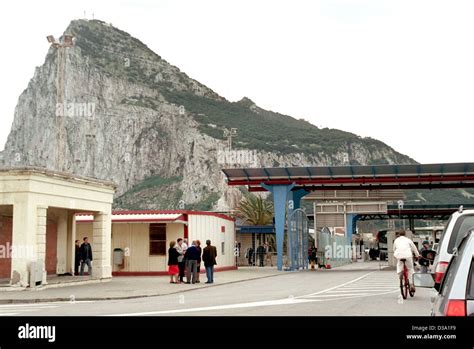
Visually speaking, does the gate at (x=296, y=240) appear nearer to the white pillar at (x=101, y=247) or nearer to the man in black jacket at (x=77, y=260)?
the white pillar at (x=101, y=247)

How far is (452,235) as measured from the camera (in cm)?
1212

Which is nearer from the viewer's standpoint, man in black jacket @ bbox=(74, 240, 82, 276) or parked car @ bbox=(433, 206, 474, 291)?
parked car @ bbox=(433, 206, 474, 291)

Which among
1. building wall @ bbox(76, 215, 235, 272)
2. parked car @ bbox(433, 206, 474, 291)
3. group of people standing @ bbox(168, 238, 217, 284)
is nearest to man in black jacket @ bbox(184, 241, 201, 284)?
group of people standing @ bbox(168, 238, 217, 284)

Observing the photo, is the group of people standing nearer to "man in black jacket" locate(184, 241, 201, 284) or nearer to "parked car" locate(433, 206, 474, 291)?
"man in black jacket" locate(184, 241, 201, 284)

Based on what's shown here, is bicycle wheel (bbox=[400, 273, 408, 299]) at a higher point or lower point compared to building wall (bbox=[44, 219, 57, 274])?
lower

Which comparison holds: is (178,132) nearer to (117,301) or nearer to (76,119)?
(76,119)

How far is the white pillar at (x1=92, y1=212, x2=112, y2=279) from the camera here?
29984 millimetres

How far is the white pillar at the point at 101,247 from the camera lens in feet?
98.4

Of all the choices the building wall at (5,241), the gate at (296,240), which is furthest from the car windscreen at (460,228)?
the gate at (296,240)

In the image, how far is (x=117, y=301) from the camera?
1900cm

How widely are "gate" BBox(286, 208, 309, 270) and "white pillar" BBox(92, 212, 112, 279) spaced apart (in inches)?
516

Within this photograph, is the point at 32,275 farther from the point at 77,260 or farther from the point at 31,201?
the point at 77,260
